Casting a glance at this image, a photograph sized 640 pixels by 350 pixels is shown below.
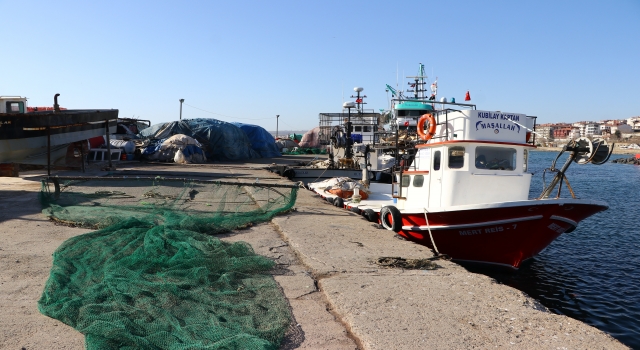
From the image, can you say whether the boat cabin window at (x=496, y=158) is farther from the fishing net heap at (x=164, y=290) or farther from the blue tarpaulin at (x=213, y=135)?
the blue tarpaulin at (x=213, y=135)

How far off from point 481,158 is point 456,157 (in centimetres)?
46

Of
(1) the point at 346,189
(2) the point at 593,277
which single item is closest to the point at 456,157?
(2) the point at 593,277

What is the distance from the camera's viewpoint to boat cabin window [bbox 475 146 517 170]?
9641mm

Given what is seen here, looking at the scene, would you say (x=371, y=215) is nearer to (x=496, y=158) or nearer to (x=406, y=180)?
(x=406, y=180)

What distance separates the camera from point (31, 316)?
4.32 metres

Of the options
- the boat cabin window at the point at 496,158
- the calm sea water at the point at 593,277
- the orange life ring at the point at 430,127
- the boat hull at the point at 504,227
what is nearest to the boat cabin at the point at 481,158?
the boat cabin window at the point at 496,158

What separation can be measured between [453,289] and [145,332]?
11.0 ft

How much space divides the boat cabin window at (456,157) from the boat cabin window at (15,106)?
15307 millimetres

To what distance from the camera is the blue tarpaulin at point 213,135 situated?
1237 inches

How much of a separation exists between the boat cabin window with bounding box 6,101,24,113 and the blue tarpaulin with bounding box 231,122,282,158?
20.6 meters

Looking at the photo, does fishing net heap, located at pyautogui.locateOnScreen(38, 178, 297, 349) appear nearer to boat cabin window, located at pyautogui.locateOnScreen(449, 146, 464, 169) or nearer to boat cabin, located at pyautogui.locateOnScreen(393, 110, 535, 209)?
boat cabin, located at pyautogui.locateOnScreen(393, 110, 535, 209)

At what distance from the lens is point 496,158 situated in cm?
971

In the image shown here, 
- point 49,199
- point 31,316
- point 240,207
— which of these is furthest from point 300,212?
point 31,316

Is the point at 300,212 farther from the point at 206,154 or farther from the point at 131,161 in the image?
the point at 206,154
